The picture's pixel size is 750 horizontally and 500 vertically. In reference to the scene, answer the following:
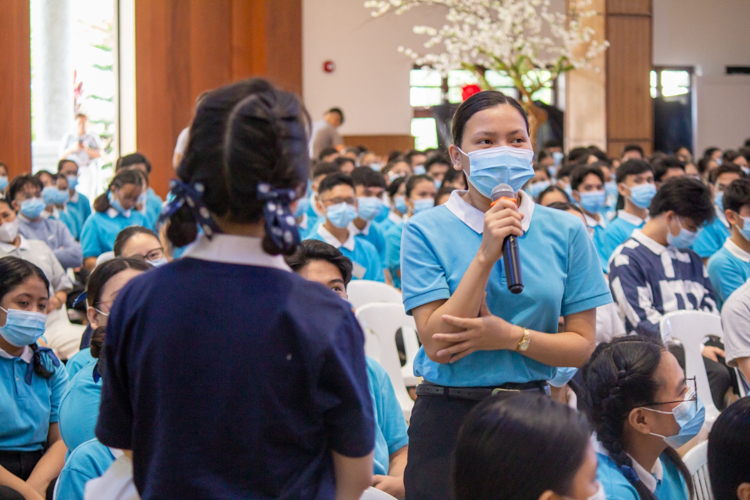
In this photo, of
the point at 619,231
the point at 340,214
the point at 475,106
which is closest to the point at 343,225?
the point at 340,214

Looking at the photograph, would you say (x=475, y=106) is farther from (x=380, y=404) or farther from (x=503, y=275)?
(x=380, y=404)

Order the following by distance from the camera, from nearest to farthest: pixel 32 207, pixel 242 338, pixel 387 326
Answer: pixel 242 338 → pixel 387 326 → pixel 32 207

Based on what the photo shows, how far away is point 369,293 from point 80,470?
2298 millimetres

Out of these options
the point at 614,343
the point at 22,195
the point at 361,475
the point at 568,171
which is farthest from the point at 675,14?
the point at 361,475

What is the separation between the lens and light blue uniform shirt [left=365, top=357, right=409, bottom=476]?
220 centimetres

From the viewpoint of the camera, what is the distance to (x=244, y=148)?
1.09 meters

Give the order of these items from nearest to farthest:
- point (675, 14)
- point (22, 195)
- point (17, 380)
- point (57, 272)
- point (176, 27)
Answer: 1. point (17, 380)
2. point (57, 272)
3. point (22, 195)
4. point (176, 27)
5. point (675, 14)

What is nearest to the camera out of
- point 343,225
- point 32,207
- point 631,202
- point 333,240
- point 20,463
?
point 20,463

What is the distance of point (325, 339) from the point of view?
1.10 metres

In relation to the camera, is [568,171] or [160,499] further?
[568,171]

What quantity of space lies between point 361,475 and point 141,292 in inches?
17.0

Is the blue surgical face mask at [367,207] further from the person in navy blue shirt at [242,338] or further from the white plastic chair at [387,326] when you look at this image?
the person in navy blue shirt at [242,338]

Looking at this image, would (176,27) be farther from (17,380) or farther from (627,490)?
(627,490)

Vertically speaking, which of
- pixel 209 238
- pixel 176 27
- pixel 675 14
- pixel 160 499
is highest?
pixel 675 14
